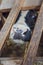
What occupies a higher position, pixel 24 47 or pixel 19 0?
pixel 19 0

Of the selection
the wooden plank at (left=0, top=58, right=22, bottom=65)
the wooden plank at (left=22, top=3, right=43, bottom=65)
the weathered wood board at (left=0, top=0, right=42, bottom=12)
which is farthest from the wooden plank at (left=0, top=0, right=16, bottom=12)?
the wooden plank at (left=0, top=58, right=22, bottom=65)

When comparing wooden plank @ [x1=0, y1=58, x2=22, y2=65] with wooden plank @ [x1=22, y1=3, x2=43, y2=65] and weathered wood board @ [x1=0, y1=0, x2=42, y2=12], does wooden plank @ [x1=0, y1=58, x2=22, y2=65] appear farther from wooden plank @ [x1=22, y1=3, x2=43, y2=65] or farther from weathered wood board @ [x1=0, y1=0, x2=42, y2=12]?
weathered wood board @ [x1=0, y1=0, x2=42, y2=12]

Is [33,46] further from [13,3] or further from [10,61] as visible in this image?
[13,3]

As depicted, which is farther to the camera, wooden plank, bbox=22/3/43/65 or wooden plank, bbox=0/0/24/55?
wooden plank, bbox=0/0/24/55

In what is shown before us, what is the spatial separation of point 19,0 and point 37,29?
1.82ft

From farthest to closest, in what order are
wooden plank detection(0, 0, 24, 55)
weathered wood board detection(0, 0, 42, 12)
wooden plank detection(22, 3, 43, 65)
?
weathered wood board detection(0, 0, 42, 12) < wooden plank detection(0, 0, 24, 55) < wooden plank detection(22, 3, 43, 65)

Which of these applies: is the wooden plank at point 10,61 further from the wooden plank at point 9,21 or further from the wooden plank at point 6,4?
the wooden plank at point 6,4

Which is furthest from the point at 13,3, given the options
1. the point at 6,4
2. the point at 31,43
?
the point at 31,43

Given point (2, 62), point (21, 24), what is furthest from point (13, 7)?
point (2, 62)

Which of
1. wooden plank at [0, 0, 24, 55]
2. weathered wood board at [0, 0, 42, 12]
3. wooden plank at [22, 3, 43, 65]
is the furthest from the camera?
weathered wood board at [0, 0, 42, 12]

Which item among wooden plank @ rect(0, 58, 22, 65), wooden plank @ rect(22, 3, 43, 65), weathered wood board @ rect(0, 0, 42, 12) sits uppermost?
weathered wood board @ rect(0, 0, 42, 12)

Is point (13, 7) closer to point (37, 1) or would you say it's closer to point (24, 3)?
point (24, 3)

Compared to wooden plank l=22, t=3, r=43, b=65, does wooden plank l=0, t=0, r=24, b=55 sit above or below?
above

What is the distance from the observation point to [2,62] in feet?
4.81
